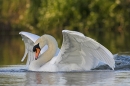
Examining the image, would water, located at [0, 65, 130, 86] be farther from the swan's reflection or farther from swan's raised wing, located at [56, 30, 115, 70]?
swan's raised wing, located at [56, 30, 115, 70]

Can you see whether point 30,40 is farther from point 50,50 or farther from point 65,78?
point 65,78

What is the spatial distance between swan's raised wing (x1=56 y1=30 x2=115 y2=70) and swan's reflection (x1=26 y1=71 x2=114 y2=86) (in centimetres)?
30

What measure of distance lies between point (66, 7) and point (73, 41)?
102 ft

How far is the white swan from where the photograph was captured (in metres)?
10.6

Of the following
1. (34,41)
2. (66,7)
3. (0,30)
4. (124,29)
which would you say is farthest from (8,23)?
(34,41)

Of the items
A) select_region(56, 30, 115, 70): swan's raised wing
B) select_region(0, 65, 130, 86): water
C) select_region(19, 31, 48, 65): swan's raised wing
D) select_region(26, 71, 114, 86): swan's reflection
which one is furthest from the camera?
select_region(19, 31, 48, 65): swan's raised wing

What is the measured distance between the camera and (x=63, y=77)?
33.3ft

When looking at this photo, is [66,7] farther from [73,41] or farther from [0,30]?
[73,41]

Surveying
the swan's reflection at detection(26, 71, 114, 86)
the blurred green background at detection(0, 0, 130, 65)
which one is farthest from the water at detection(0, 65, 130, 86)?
the blurred green background at detection(0, 0, 130, 65)

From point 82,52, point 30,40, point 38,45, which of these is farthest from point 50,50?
point 30,40

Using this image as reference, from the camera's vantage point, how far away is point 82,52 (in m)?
11.0

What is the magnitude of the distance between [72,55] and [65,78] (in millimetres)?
1186

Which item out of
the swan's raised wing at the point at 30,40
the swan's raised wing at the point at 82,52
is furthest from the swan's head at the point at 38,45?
the swan's raised wing at the point at 30,40

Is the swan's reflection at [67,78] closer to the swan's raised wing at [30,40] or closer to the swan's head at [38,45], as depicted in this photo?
the swan's head at [38,45]
